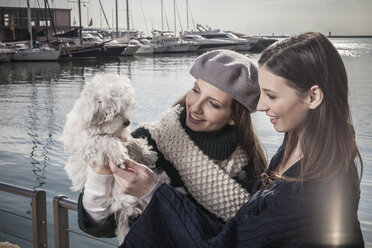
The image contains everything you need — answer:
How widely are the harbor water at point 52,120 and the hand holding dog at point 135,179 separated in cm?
86

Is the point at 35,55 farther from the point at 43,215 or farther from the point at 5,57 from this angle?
the point at 43,215

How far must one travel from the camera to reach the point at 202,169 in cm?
200

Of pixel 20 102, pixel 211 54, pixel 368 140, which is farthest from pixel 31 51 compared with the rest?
pixel 211 54

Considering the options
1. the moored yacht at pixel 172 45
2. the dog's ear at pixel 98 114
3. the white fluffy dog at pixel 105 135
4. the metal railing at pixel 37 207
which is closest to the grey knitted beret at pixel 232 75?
the white fluffy dog at pixel 105 135

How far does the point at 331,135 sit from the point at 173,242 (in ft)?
2.23

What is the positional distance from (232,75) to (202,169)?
1.42 ft

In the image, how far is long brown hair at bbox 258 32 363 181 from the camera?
1.34m

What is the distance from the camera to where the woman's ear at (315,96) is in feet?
4.59

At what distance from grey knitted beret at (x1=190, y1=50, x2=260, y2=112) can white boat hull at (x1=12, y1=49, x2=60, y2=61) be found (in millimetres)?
37749

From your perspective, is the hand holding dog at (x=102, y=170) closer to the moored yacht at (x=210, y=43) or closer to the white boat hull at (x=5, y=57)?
the white boat hull at (x=5, y=57)

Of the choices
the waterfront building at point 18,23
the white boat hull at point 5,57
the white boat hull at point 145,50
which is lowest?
the white boat hull at point 145,50

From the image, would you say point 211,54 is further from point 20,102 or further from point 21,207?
point 20,102

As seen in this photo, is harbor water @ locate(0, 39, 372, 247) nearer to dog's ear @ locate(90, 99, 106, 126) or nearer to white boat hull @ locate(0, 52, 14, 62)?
white boat hull @ locate(0, 52, 14, 62)

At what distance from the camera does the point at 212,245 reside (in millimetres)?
1482
